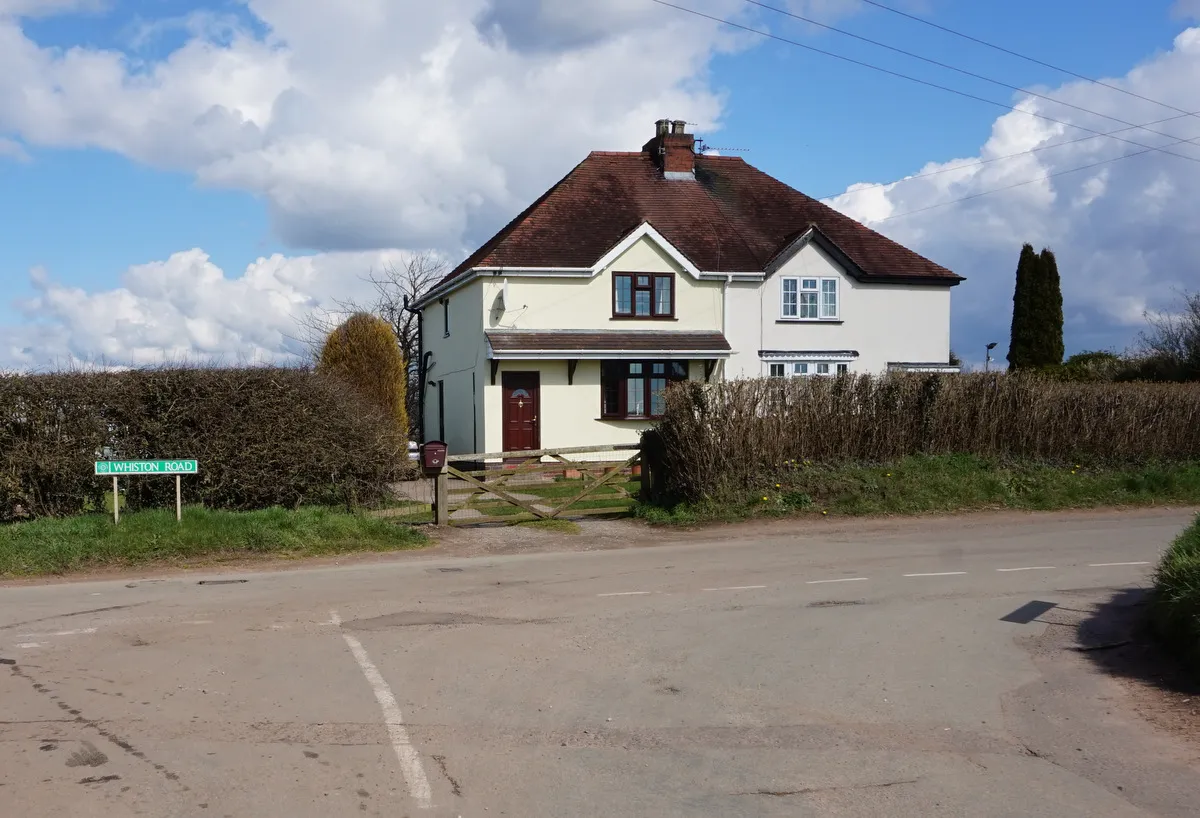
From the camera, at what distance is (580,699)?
782 centimetres

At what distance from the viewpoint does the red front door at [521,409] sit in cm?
3038

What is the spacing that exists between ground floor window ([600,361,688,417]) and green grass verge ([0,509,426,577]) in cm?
1444

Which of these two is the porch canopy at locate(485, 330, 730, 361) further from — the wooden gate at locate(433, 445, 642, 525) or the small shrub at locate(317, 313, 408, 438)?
the wooden gate at locate(433, 445, 642, 525)

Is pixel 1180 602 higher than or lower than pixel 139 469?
lower

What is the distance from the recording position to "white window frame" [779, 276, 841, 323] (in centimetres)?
3344

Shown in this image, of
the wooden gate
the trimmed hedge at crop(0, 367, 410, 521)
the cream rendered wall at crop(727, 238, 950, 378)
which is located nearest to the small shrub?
the wooden gate

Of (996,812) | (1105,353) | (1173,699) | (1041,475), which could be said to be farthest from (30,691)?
(1105,353)

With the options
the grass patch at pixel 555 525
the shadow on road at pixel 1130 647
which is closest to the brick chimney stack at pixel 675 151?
the grass patch at pixel 555 525

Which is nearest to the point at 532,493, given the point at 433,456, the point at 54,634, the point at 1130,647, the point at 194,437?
the point at 433,456

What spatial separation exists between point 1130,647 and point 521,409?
22182 millimetres

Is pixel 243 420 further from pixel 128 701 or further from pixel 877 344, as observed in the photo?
pixel 877 344

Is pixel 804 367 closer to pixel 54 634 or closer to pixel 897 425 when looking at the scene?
pixel 897 425

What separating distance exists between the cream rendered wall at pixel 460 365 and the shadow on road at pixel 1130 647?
2103 centimetres

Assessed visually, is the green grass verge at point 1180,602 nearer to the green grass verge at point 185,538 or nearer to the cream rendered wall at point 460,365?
the green grass verge at point 185,538
